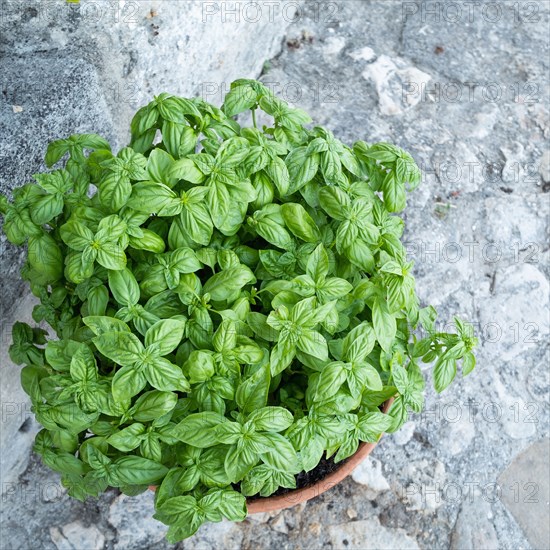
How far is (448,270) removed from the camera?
97.8 inches

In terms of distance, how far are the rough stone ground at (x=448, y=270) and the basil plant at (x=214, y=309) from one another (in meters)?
0.62

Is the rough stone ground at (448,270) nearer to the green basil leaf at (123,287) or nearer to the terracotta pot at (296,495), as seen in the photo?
the terracotta pot at (296,495)

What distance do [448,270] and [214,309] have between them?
3.85 feet

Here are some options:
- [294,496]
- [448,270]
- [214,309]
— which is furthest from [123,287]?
[448,270]

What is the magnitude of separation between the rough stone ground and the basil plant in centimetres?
62

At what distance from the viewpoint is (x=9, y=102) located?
1775 millimetres

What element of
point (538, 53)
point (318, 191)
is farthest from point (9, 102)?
point (538, 53)

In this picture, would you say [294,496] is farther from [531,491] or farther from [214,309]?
[531,491]

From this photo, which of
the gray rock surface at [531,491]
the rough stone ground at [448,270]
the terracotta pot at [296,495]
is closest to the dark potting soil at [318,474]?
the terracotta pot at [296,495]

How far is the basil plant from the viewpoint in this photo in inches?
56.9

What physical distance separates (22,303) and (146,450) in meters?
0.74

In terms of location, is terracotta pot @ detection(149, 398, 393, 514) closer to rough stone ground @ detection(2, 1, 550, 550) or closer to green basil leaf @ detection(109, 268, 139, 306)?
rough stone ground @ detection(2, 1, 550, 550)

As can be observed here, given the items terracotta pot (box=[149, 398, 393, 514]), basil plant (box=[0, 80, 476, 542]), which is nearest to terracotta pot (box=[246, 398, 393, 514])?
terracotta pot (box=[149, 398, 393, 514])

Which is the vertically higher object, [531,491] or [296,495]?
[296,495]
